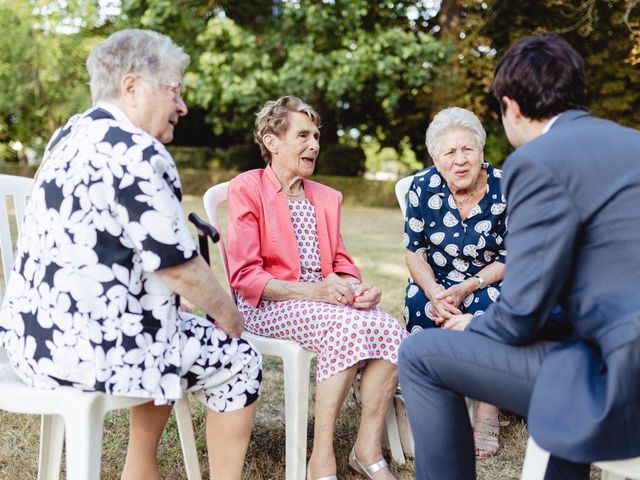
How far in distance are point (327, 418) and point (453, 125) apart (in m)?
1.29

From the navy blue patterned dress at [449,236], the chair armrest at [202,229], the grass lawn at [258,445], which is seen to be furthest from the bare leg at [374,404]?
the chair armrest at [202,229]

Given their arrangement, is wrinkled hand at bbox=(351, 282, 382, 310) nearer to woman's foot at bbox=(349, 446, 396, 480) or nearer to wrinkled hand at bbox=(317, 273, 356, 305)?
A: wrinkled hand at bbox=(317, 273, 356, 305)

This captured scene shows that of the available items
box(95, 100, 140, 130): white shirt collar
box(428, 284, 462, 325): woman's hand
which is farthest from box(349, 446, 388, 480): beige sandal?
box(95, 100, 140, 130): white shirt collar

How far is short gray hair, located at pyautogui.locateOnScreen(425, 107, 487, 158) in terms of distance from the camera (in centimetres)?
288

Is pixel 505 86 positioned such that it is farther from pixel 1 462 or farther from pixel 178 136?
pixel 178 136

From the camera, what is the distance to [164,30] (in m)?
13.7

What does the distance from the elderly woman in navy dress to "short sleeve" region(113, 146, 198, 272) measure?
1.37 meters

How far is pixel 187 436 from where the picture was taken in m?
2.26

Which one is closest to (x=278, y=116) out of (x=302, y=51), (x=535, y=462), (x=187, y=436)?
(x=187, y=436)

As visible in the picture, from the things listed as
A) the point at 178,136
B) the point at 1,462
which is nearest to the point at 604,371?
the point at 1,462

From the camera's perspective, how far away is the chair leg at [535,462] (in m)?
1.78

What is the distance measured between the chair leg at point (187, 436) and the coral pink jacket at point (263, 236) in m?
0.61

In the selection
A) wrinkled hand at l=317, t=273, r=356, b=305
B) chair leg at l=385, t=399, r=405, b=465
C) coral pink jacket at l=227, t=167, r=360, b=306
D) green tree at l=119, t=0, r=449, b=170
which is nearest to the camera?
wrinkled hand at l=317, t=273, r=356, b=305

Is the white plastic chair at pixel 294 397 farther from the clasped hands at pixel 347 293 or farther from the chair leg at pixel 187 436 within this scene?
the chair leg at pixel 187 436
